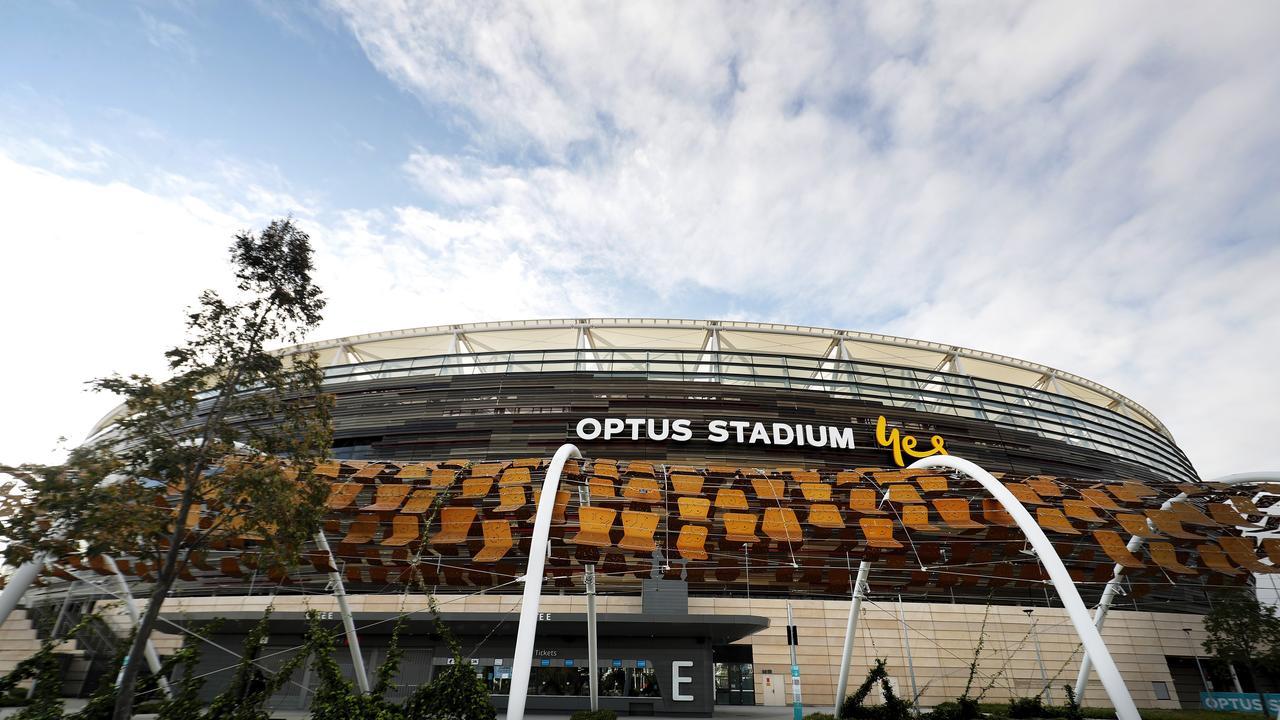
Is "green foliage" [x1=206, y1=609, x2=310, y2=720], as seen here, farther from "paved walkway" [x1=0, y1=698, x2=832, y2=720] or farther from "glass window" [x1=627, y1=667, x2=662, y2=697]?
"glass window" [x1=627, y1=667, x2=662, y2=697]

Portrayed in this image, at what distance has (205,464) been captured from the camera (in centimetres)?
1205

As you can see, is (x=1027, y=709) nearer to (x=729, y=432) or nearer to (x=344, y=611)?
(x=729, y=432)

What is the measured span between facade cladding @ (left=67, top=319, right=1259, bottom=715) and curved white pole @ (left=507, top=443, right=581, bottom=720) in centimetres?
182

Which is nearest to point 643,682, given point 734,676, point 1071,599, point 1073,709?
point 734,676

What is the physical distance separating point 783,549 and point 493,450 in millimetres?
22440

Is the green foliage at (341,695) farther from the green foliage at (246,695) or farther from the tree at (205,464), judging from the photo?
the tree at (205,464)

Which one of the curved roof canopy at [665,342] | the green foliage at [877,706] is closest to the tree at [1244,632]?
the curved roof canopy at [665,342]

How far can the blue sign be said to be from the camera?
26.1 meters

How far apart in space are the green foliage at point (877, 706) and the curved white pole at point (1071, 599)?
528 centimetres

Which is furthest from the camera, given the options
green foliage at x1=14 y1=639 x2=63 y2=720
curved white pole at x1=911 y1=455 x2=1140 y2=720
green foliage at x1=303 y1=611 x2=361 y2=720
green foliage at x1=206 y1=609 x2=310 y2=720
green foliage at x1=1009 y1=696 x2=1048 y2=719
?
green foliage at x1=1009 y1=696 x2=1048 y2=719

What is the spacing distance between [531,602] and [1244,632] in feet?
126

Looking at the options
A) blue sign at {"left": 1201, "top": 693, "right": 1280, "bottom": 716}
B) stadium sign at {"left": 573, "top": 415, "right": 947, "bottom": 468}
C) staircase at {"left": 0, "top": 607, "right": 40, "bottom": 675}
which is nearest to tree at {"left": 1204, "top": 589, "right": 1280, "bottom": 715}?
blue sign at {"left": 1201, "top": 693, "right": 1280, "bottom": 716}

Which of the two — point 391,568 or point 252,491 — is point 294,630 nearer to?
point 391,568

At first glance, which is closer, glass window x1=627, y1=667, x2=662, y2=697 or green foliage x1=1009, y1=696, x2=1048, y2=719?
green foliage x1=1009, y1=696, x2=1048, y2=719
